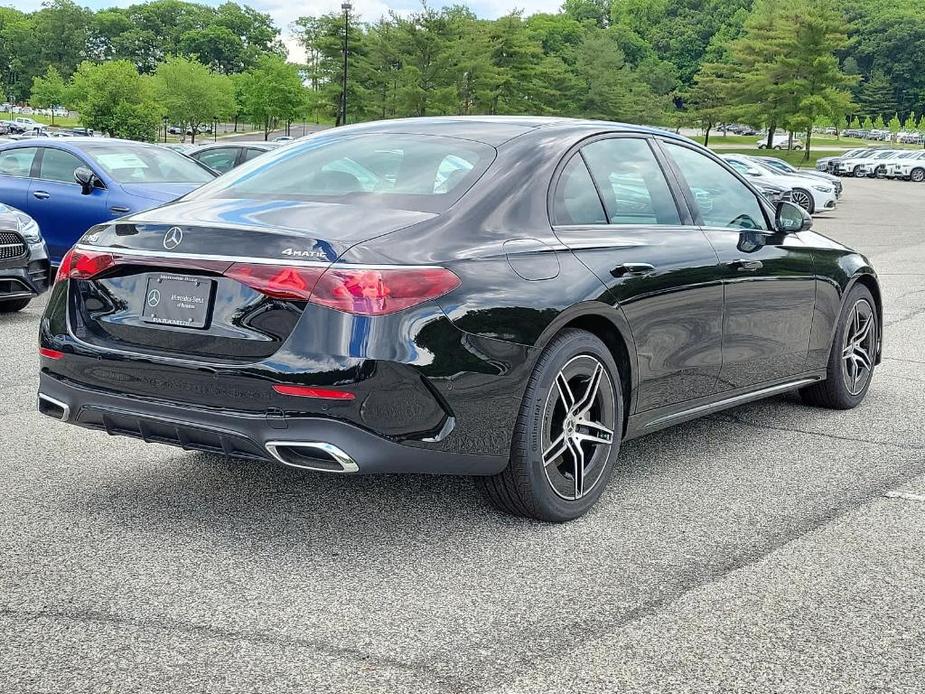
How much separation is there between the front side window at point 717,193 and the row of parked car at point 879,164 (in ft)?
185

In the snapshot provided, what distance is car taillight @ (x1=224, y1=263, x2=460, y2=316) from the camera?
11.9 feet

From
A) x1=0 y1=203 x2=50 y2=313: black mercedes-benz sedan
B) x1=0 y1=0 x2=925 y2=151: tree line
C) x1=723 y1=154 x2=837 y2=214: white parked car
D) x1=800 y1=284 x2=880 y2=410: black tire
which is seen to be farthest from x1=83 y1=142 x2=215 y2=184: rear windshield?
x1=0 y1=0 x2=925 y2=151: tree line

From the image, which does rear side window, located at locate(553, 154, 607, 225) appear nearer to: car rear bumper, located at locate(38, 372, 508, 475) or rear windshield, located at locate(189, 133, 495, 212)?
rear windshield, located at locate(189, 133, 495, 212)

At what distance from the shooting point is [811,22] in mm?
77812

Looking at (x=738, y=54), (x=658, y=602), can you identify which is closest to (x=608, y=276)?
(x=658, y=602)

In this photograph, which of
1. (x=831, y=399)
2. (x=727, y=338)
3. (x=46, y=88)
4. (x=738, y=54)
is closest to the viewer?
(x=727, y=338)

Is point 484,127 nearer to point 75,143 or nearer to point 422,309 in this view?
point 422,309

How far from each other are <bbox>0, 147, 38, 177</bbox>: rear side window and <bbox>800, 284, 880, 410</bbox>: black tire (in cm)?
891

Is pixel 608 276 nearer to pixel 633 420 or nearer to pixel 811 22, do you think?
pixel 633 420

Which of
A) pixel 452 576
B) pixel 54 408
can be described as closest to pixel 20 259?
pixel 54 408

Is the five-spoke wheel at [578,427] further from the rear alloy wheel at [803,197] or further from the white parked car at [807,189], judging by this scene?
the rear alloy wheel at [803,197]

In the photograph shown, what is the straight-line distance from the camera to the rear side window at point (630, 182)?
468 centimetres

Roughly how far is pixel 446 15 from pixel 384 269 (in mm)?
76531

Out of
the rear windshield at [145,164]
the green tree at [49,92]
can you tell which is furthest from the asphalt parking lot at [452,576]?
the green tree at [49,92]
